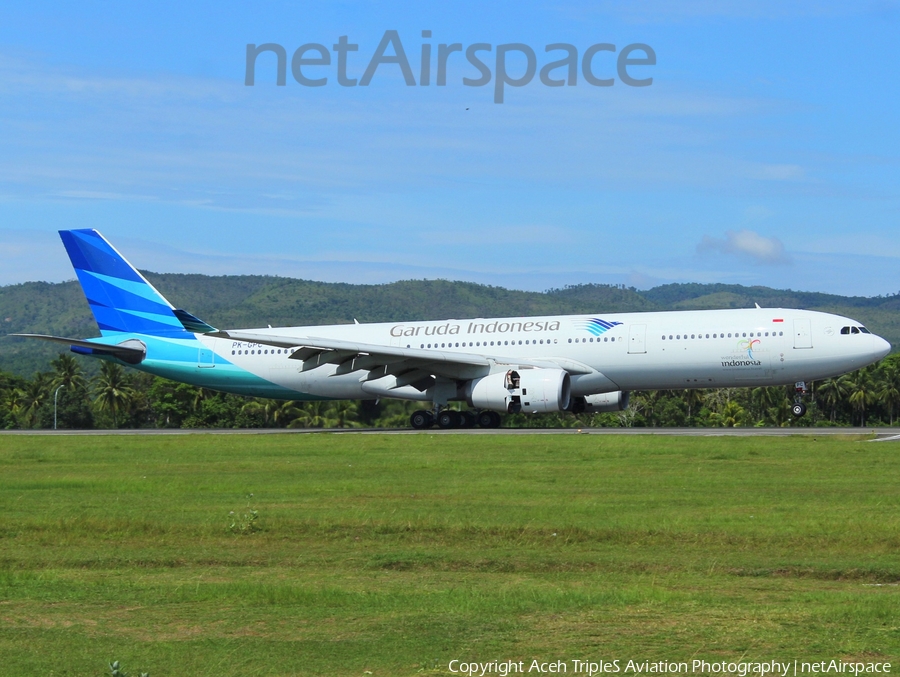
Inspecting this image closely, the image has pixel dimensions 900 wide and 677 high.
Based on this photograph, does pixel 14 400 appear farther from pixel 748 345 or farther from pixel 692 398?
pixel 748 345

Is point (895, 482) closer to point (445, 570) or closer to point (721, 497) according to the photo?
point (721, 497)

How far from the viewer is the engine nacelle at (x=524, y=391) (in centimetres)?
3606

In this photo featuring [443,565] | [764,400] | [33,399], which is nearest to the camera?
[443,565]

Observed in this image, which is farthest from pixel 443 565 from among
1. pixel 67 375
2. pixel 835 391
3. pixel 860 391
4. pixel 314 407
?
pixel 67 375

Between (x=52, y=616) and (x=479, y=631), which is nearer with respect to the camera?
(x=479, y=631)

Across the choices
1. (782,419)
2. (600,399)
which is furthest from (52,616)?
(782,419)

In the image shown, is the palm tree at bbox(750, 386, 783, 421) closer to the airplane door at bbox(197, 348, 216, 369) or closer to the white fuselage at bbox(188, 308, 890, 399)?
the white fuselage at bbox(188, 308, 890, 399)

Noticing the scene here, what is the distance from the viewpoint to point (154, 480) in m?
21.5

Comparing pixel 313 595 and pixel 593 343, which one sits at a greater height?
pixel 593 343

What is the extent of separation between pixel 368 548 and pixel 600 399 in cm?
2784

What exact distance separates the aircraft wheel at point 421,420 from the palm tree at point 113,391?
62.3 metres

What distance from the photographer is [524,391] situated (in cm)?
3644

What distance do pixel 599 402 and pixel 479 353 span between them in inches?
183

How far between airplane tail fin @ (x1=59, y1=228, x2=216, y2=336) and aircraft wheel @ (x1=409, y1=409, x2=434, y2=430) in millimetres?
10357
